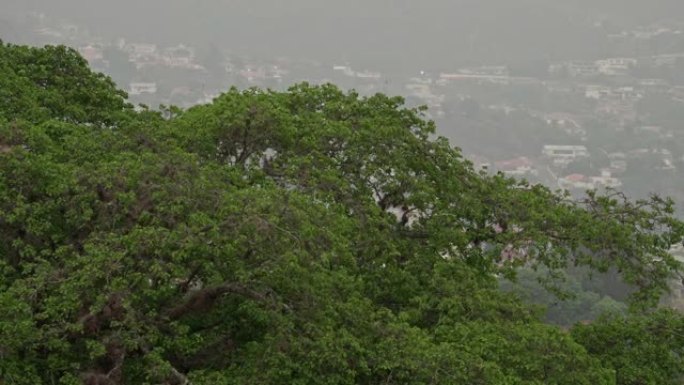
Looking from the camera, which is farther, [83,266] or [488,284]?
[488,284]

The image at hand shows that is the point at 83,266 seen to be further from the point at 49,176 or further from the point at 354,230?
the point at 354,230

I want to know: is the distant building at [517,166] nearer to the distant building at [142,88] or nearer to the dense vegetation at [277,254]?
Answer: the distant building at [142,88]

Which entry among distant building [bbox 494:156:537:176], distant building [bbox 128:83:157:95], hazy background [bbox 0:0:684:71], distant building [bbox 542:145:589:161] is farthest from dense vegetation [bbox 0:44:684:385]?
hazy background [bbox 0:0:684:71]

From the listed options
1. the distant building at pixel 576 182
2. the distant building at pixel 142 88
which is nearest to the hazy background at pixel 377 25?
the distant building at pixel 142 88

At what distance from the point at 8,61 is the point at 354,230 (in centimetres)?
576

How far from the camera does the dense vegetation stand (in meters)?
7.71

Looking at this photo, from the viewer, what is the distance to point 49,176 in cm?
869

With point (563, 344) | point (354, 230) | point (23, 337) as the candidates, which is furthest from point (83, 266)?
point (563, 344)

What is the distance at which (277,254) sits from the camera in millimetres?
8164

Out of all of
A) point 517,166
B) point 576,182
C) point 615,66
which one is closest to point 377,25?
point 615,66

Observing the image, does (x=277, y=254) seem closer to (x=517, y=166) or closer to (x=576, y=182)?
(x=576, y=182)

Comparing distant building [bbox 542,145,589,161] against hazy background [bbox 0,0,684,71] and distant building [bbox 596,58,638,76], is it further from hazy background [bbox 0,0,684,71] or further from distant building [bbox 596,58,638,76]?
hazy background [bbox 0,0,684,71]

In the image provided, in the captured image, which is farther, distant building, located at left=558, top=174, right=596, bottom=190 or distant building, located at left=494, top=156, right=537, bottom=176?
distant building, located at left=494, top=156, right=537, bottom=176

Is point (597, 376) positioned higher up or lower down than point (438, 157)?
lower down
